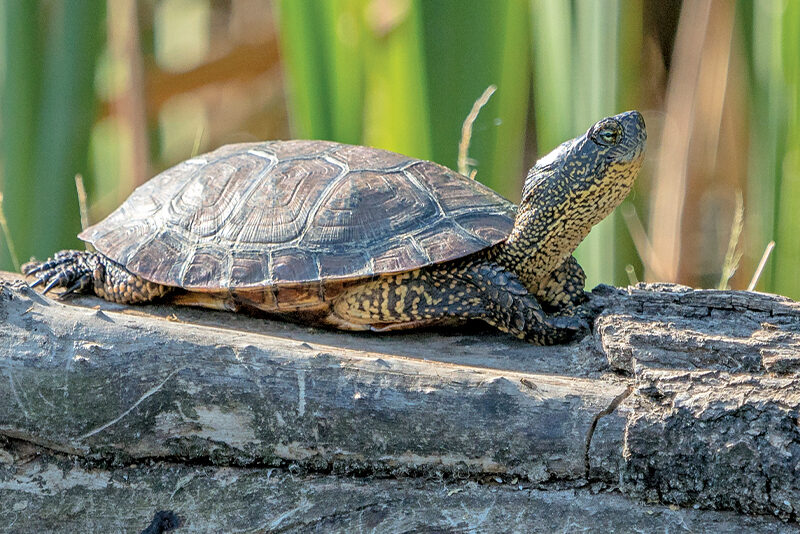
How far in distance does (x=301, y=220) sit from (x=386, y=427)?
788 mm

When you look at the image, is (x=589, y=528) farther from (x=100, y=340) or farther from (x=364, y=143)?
(x=364, y=143)

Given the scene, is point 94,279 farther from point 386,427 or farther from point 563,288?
point 563,288

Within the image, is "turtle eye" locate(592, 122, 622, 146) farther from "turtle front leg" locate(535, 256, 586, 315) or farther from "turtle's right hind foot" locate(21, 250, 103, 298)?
"turtle's right hind foot" locate(21, 250, 103, 298)

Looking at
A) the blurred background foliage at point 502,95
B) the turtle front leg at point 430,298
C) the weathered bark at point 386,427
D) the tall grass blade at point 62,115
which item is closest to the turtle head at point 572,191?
the turtle front leg at point 430,298

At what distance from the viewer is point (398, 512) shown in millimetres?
1538

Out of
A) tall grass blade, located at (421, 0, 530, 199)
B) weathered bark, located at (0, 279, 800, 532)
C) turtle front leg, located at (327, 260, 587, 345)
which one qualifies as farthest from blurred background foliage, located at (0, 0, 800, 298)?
weathered bark, located at (0, 279, 800, 532)

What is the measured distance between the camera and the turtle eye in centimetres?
196

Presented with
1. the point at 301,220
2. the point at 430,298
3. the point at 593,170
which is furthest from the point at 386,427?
the point at 593,170

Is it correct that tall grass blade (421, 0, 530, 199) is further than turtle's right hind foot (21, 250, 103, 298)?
Yes

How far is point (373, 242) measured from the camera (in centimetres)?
210

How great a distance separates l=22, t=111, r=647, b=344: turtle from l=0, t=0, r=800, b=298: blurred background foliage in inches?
20.8

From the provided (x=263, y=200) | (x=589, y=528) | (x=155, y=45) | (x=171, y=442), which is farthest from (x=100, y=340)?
(x=155, y=45)

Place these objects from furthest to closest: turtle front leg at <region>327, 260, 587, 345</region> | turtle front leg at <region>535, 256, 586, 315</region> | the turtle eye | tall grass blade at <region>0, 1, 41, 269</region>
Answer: tall grass blade at <region>0, 1, 41, 269</region> → turtle front leg at <region>535, 256, 586, 315</region> → turtle front leg at <region>327, 260, 587, 345</region> → the turtle eye

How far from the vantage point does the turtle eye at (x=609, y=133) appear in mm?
1955
